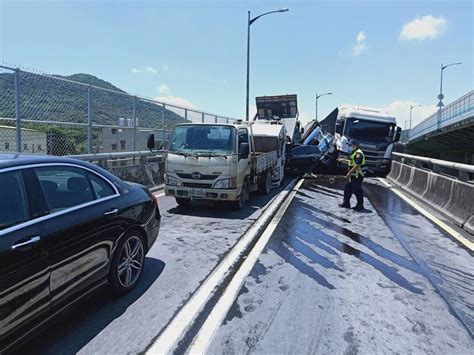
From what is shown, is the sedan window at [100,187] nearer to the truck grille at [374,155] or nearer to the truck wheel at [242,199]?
the truck wheel at [242,199]

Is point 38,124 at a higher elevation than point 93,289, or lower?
higher

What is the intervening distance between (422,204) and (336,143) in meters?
9.44

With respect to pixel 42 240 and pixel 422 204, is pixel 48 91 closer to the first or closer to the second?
pixel 42 240

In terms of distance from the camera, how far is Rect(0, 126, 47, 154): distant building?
7.69m

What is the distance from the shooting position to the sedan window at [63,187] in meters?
3.39

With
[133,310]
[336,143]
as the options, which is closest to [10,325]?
[133,310]

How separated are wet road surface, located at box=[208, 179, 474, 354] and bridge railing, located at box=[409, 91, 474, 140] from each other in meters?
26.1

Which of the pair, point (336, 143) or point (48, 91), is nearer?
point (48, 91)

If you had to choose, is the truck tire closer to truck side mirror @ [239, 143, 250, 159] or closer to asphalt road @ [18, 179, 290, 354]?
truck side mirror @ [239, 143, 250, 159]

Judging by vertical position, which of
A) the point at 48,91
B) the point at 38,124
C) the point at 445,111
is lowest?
the point at 38,124

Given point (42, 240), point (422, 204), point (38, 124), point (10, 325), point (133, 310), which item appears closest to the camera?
point (10, 325)

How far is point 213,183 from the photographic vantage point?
8664 mm

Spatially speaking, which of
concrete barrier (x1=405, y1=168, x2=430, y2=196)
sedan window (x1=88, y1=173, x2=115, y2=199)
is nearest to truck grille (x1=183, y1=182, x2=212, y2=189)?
sedan window (x1=88, y1=173, x2=115, y2=199)

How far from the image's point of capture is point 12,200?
3025 mm
